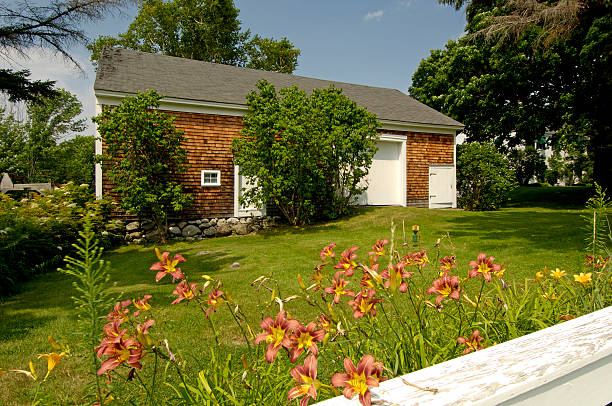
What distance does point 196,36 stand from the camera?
100 feet

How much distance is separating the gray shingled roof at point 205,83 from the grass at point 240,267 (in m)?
5.01

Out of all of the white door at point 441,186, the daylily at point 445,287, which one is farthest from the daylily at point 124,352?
the white door at point 441,186

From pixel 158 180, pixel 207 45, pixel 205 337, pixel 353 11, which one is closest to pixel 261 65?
pixel 207 45

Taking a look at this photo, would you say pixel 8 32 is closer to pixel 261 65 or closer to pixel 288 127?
pixel 288 127

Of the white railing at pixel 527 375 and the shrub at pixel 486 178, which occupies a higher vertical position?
the shrub at pixel 486 178

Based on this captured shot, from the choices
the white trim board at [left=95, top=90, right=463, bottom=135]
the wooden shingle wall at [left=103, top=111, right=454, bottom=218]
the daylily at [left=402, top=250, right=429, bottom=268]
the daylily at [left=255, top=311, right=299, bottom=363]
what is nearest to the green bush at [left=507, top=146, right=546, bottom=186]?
the white trim board at [left=95, top=90, right=463, bottom=135]

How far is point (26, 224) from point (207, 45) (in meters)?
26.4

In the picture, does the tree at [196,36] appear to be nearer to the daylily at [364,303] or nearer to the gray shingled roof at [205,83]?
the gray shingled roof at [205,83]

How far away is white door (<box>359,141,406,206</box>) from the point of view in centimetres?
1520

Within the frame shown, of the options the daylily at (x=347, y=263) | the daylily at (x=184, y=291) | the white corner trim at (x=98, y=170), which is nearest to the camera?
the daylily at (x=184, y=291)

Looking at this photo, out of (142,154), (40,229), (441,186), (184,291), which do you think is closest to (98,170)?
(142,154)

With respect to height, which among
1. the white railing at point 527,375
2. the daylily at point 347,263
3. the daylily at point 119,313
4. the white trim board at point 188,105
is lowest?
the white railing at point 527,375

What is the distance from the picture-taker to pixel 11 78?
23.1 feet

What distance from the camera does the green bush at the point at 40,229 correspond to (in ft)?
22.3
